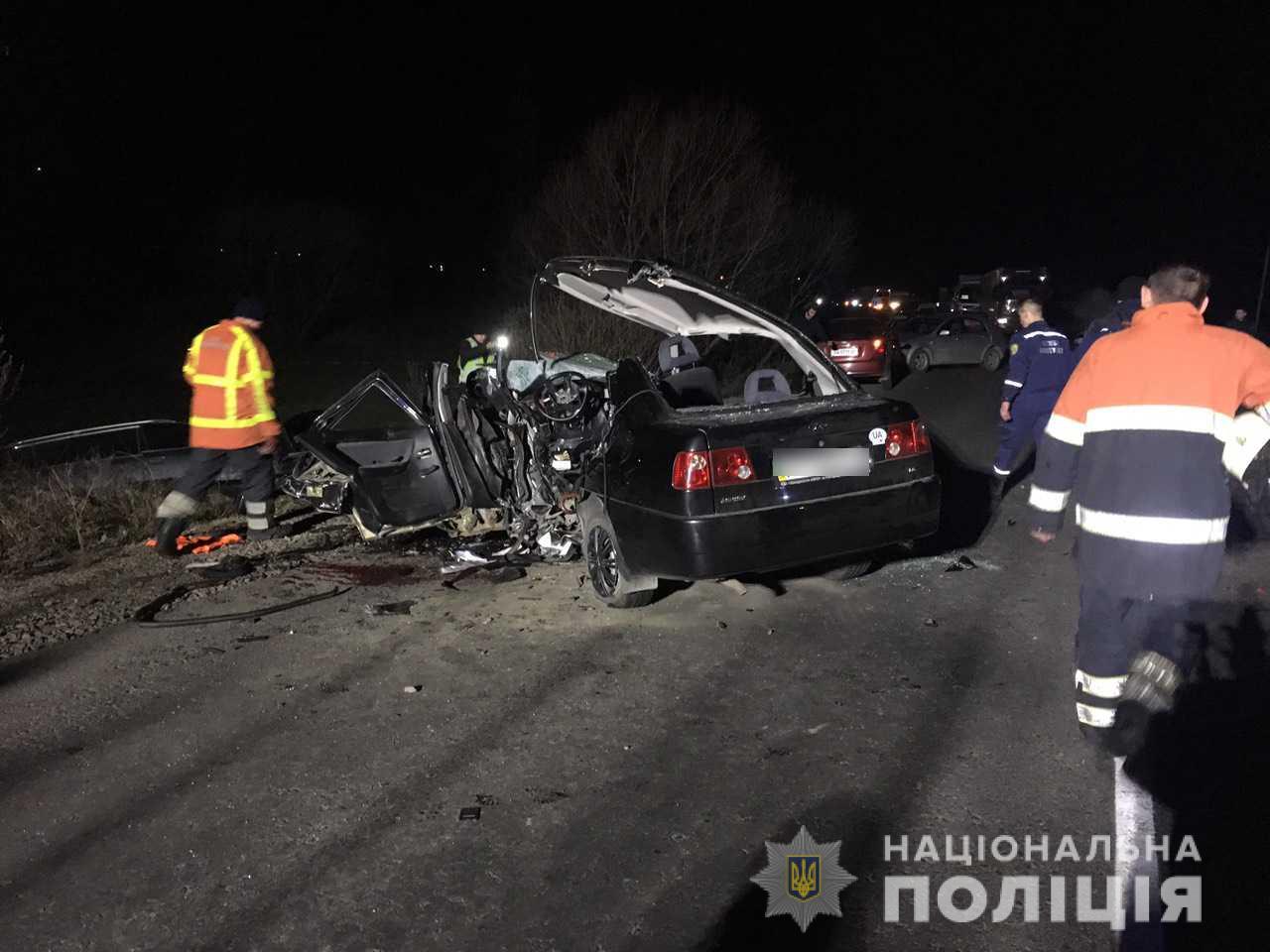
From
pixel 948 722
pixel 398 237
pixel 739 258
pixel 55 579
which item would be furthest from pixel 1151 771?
pixel 398 237

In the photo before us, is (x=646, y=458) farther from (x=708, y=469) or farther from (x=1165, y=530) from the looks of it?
(x=1165, y=530)

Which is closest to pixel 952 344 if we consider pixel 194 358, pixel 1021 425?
pixel 1021 425

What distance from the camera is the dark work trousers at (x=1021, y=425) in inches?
293

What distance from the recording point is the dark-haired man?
3072 mm

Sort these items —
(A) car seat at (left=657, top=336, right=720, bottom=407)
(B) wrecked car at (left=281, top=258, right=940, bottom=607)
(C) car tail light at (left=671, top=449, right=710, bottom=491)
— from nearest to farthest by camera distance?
(C) car tail light at (left=671, top=449, right=710, bottom=491) < (B) wrecked car at (left=281, top=258, right=940, bottom=607) < (A) car seat at (left=657, top=336, right=720, bottom=407)

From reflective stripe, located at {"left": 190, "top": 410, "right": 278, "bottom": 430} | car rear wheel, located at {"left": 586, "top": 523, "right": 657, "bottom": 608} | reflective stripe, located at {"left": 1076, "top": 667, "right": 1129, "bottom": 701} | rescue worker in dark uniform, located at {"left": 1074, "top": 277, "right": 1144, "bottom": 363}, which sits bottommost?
car rear wheel, located at {"left": 586, "top": 523, "right": 657, "bottom": 608}

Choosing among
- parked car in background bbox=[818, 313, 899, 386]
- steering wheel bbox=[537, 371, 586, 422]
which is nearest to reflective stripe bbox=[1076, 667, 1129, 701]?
steering wheel bbox=[537, 371, 586, 422]

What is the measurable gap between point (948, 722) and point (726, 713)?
0.90 metres

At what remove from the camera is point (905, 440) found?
201 inches

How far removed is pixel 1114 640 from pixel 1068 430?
74 cm

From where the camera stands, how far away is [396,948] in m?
2.68

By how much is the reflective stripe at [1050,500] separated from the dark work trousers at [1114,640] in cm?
29

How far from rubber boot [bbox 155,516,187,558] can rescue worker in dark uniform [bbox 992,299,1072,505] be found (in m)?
6.15

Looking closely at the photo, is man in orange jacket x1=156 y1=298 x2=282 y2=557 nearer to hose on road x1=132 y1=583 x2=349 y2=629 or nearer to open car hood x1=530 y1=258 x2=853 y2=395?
hose on road x1=132 y1=583 x2=349 y2=629
